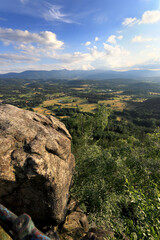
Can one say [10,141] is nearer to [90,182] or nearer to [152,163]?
[90,182]

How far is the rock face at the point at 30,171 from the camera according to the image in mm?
10867

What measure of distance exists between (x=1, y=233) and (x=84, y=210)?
1606 centimetres

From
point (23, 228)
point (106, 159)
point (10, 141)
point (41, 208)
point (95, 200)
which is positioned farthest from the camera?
point (106, 159)

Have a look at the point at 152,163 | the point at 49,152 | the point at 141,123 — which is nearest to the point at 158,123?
the point at 141,123

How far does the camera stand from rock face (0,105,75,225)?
1087 centimetres

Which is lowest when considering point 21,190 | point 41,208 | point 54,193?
point 41,208

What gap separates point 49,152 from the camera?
13500 millimetres

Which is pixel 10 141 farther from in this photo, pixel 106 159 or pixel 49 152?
pixel 106 159

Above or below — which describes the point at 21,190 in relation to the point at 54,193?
above

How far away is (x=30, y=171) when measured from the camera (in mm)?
10891

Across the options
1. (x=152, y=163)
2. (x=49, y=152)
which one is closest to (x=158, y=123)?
(x=152, y=163)

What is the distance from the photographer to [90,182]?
21.1 m

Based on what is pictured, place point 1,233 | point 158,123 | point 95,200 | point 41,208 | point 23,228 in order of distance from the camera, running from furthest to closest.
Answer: point 158,123
point 95,200
point 41,208
point 1,233
point 23,228

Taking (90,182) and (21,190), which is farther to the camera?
(90,182)
